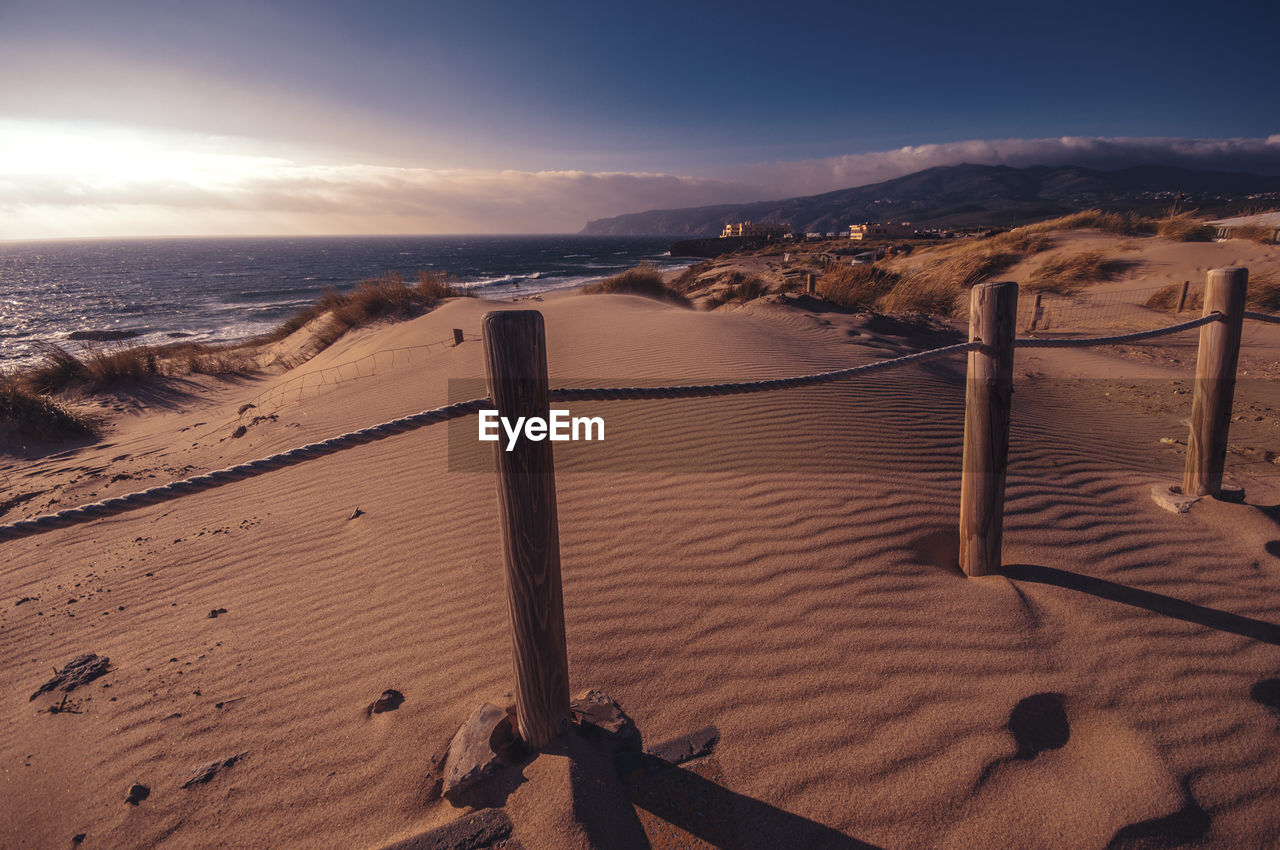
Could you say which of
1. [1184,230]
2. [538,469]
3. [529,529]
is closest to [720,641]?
[529,529]

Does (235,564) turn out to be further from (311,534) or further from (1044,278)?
(1044,278)

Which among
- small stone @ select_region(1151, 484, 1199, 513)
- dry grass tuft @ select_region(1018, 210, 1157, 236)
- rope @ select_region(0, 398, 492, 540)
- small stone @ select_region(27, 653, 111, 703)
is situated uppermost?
dry grass tuft @ select_region(1018, 210, 1157, 236)

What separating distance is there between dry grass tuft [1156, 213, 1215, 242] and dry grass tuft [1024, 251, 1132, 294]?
3.66 metres

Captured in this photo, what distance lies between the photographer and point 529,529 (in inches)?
73.4

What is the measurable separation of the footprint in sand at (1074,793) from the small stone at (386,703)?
2.06 m

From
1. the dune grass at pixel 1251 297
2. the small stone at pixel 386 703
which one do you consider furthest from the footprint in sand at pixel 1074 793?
the dune grass at pixel 1251 297

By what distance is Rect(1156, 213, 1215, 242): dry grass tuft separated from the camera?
18.0 m

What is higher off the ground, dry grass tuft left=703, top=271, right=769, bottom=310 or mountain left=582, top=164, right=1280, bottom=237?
mountain left=582, top=164, right=1280, bottom=237

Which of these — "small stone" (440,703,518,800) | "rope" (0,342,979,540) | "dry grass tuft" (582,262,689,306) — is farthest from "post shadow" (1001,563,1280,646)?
"dry grass tuft" (582,262,689,306)

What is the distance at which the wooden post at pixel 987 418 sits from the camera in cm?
264

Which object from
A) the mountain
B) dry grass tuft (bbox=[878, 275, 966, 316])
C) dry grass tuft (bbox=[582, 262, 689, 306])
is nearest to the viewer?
dry grass tuft (bbox=[878, 275, 966, 316])

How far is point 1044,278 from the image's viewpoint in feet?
52.8

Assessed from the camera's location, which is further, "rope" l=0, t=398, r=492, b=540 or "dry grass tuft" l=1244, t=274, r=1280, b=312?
"dry grass tuft" l=1244, t=274, r=1280, b=312

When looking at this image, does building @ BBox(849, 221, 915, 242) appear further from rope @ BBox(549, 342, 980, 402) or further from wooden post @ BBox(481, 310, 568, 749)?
wooden post @ BBox(481, 310, 568, 749)
